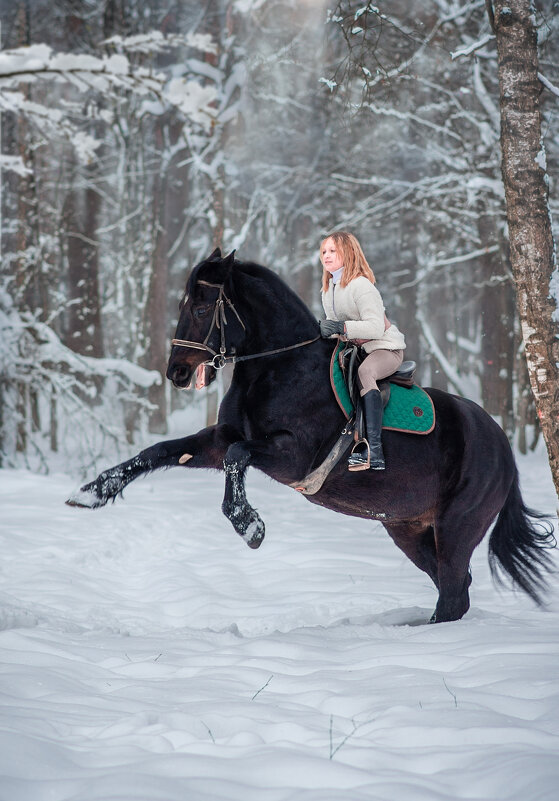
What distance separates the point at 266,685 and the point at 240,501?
1.33m

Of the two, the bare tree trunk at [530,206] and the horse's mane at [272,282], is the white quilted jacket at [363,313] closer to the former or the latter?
the horse's mane at [272,282]

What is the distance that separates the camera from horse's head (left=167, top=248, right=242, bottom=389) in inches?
182

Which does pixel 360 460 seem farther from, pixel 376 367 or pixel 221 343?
pixel 221 343

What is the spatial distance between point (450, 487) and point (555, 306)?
5.16ft

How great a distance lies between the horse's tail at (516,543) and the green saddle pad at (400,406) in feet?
3.01

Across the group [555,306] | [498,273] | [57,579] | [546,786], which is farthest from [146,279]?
[546,786]

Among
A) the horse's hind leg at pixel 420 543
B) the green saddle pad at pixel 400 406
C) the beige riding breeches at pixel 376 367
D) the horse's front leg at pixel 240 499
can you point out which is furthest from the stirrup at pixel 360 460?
the horse's hind leg at pixel 420 543

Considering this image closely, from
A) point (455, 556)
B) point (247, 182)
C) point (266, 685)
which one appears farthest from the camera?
point (247, 182)

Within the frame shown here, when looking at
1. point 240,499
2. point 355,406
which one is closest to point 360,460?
point 355,406

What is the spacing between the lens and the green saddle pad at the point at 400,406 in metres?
4.72

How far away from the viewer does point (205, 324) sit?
15.3 ft

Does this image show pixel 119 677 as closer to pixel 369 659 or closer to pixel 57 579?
pixel 369 659

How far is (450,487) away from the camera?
16.4 feet

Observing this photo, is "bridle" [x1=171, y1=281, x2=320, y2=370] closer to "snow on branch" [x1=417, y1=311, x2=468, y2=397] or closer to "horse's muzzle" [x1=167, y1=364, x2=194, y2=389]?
"horse's muzzle" [x1=167, y1=364, x2=194, y2=389]
